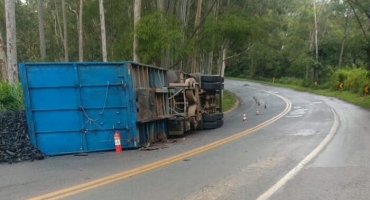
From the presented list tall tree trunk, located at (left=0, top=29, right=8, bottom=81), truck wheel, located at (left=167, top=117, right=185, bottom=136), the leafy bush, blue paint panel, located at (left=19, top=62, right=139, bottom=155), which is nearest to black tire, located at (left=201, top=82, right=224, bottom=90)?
truck wheel, located at (left=167, top=117, right=185, bottom=136)

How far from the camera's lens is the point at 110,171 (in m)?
8.63

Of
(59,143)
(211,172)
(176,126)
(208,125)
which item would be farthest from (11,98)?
(211,172)

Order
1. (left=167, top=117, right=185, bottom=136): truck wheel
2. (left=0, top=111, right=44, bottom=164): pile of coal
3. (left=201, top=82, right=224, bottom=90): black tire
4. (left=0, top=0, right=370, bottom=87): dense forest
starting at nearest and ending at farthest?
(left=0, top=111, right=44, bottom=164): pile of coal, (left=167, top=117, right=185, bottom=136): truck wheel, (left=201, top=82, right=224, bottom=90): black tire, (left=0, top=0, right=370, bottom=87): dense forest

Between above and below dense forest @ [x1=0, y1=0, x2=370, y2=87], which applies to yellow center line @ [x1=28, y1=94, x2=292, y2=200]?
below

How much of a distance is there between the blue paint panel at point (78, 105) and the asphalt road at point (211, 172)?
2.07 ft

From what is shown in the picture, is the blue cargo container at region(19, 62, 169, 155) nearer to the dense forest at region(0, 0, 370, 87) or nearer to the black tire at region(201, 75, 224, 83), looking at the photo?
the black tire at region(201, 75, 224, 83)

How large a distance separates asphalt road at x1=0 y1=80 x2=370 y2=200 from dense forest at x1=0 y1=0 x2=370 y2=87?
1094 cm

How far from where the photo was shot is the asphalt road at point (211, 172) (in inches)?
263

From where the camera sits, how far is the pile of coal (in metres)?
10.8

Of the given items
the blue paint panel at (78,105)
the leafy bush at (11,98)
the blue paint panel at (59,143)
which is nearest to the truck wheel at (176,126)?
the blue paint panel at (78,105)

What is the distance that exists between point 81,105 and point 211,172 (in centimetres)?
512

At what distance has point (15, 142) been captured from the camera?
11508 mm

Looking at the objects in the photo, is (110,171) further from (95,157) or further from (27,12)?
(27,12)

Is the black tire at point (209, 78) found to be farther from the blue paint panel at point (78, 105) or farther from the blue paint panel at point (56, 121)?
the blue paint panel at point (56, 121)
